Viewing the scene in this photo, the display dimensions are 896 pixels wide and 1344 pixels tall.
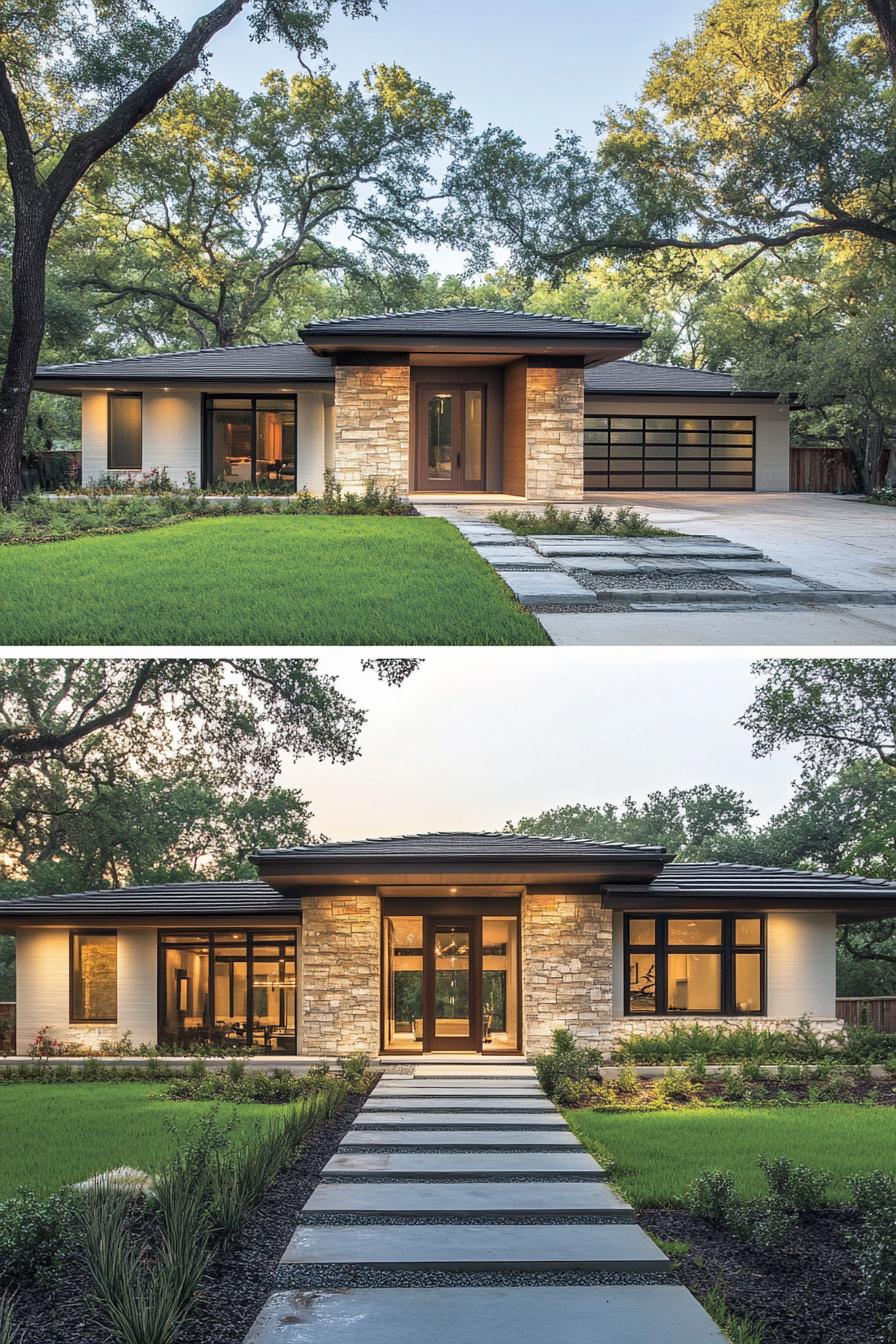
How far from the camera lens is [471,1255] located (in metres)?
6.01

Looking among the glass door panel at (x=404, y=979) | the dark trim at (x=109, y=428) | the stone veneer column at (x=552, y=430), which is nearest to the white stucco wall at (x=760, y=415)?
the stone veneer column at (x=552, y=430)

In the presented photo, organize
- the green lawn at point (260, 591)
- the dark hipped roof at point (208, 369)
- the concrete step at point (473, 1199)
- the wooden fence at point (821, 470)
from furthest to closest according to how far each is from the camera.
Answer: the wooden fence at point (821, 470), the dark hipped roof at point (208, 369), the green lawn at point (260, 591), the concrete step at point (473, 1199)

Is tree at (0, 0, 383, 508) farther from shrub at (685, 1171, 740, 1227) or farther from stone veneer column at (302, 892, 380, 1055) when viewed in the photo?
shrub at (685, 1171, 740, 1227)

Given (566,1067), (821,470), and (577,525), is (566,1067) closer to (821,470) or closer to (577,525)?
(577,525)

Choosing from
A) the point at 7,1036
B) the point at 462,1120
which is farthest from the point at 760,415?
the point at 462,1120

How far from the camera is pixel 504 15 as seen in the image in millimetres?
32719

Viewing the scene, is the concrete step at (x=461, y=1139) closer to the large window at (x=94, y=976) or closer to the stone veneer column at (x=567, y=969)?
the stone veneer column at (x=567, y=969)

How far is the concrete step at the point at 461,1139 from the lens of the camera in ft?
30.5

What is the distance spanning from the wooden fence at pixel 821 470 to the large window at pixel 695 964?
19.5 metres

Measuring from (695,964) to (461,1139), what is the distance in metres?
7.50

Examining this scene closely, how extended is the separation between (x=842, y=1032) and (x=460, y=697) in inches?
500

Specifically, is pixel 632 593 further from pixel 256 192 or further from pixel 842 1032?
pixel 256 192

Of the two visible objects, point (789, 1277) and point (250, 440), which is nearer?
point (789, 1277)

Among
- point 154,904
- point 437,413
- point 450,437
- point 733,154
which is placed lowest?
point 154,904
